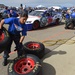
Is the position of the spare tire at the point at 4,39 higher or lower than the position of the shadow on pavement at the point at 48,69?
higher

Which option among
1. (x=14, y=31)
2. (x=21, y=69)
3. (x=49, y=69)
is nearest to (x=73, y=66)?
(x=49, y=69)

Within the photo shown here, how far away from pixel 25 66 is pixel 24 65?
0.06 m

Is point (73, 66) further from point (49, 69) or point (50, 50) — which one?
point (50, 50)

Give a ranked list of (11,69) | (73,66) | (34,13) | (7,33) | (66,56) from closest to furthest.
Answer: (11,69) → (7,33) → (73,66) → (66,56) → (34,13)

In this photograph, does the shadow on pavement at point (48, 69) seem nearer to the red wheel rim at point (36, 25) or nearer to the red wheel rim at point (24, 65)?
the red wheel rim at point (24, 65)

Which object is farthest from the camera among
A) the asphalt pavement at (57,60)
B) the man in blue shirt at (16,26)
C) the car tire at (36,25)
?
the car tire at (36,25)

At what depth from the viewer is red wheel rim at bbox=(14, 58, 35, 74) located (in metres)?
5.16

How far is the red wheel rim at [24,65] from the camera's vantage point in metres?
5.16

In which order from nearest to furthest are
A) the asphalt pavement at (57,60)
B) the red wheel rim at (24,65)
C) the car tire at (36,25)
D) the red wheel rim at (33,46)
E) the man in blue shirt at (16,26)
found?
the red wheel rim at (24,65) → the man in blue shirt at (16,26) → the asphalt pavement at (57,60) → the red wheel rim at (33,46) → the car tire at (36,25)

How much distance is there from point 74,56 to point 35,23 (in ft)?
24.4

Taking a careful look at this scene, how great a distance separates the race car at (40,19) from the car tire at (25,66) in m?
8.20

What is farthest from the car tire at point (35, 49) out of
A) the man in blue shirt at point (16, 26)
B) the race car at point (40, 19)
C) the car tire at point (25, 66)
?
the race car at point (40, 19)

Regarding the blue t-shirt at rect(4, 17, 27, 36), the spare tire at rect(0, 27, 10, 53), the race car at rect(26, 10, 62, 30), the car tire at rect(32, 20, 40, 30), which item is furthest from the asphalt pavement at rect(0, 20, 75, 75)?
the car tire at rect(32, 20, 40, 30)

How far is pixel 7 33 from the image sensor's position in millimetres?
5664
